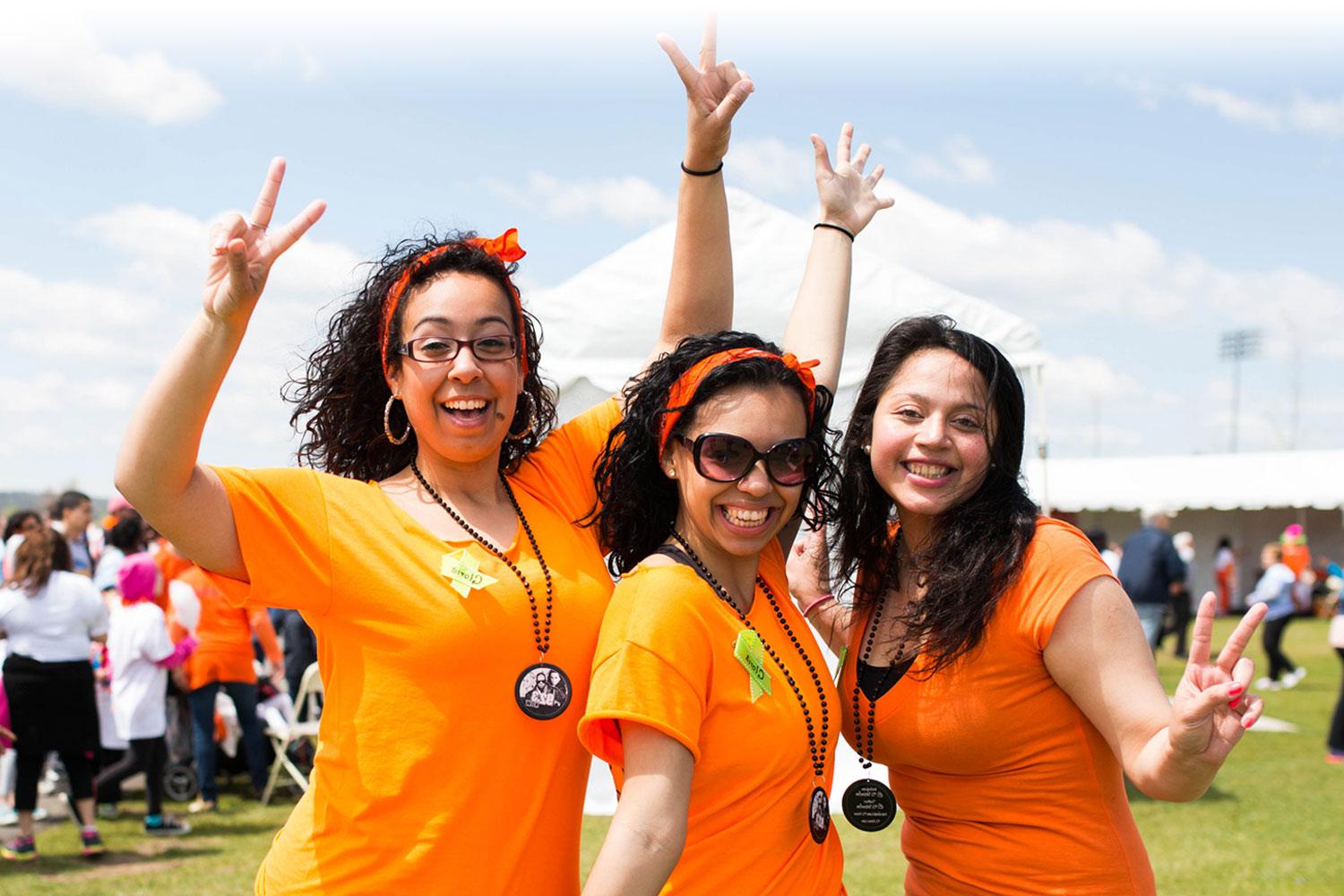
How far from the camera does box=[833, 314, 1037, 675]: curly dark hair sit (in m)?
2.26

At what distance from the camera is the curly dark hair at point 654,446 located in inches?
85.9

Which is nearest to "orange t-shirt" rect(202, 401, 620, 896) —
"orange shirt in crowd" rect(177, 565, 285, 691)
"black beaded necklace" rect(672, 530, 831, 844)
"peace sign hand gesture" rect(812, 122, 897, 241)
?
"black beaded necklace" rect(672, 530, 831, 844)

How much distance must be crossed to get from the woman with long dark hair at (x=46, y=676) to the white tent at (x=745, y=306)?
3.04 m

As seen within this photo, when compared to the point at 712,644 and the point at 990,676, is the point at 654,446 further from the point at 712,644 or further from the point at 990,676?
the point at 990,676

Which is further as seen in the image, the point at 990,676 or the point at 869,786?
the point at 869,786

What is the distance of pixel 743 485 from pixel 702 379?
21 centimetres

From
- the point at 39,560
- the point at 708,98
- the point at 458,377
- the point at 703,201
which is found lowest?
the point at 39,560

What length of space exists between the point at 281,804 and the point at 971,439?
24.2 feet

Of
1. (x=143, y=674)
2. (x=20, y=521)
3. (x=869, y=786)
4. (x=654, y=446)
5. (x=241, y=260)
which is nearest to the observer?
(x=241, y=260)

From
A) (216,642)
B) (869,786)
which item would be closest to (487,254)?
(869,786)

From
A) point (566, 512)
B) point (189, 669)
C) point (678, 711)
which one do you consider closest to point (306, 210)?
point (566, 512)

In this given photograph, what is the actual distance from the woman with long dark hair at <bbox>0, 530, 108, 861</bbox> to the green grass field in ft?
1.06

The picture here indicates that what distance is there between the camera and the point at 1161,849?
257 inches

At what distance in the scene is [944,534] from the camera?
2.39 m
